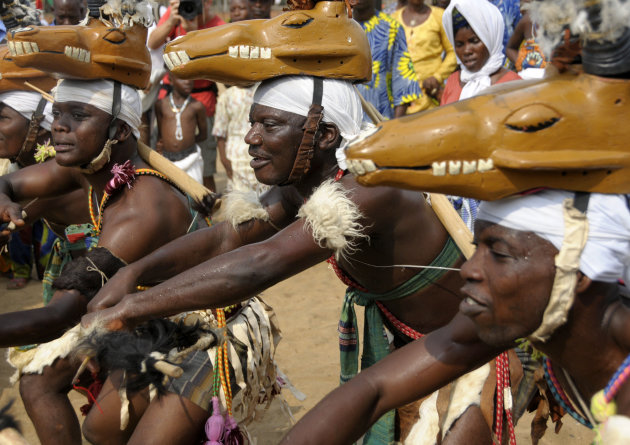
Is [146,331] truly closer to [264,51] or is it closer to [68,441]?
[68,441]

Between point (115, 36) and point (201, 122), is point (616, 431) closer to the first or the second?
point (115, 36)

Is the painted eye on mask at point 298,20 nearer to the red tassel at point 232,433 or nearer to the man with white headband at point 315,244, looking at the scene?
the man with white headband at point 315,244

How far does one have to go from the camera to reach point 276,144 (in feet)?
10.1

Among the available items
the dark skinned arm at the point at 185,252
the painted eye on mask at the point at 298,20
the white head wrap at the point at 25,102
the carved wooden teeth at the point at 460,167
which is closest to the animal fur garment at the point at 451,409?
the dark skinned arm at the point at 185,252

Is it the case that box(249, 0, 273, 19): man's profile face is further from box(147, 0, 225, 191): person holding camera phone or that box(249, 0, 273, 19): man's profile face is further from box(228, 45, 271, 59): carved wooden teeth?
box(228, 45, 271, 59): carved wooden teeth

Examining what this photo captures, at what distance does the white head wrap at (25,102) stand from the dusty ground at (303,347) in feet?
6.04

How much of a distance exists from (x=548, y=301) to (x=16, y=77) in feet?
13.2

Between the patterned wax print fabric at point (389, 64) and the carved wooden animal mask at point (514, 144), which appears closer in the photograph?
the carved wooden animal mask at point (514, 144)

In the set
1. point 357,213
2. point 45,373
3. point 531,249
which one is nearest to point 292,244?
point 357,213

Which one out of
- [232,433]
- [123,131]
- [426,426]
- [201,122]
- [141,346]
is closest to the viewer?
[141,346]

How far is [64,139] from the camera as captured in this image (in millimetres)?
3754

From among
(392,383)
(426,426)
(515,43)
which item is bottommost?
(515,43)

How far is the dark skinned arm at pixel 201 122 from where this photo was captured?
8.40m

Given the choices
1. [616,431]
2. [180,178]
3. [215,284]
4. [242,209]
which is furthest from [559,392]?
[180,178]
